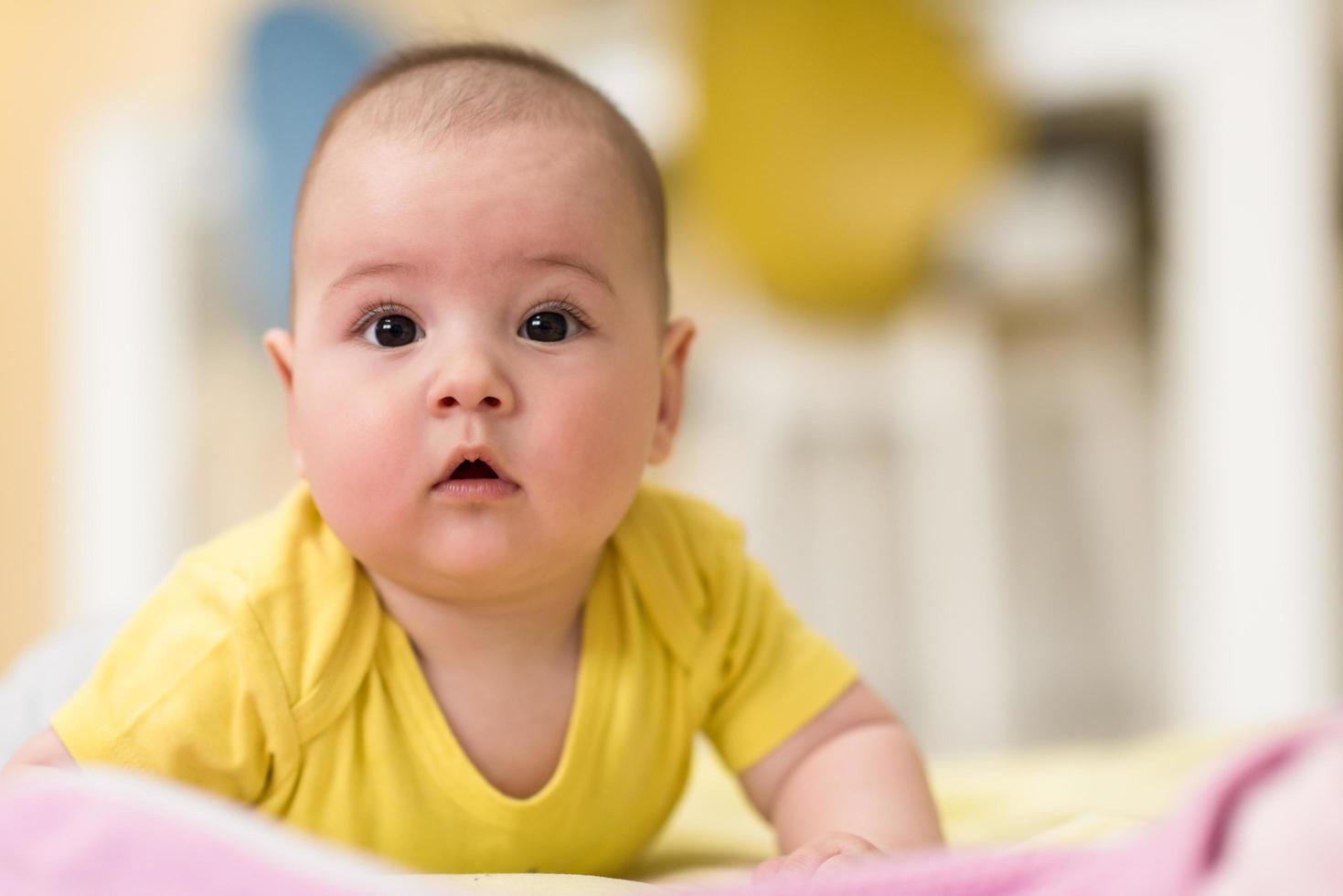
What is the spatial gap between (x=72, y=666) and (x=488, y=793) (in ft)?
1.06

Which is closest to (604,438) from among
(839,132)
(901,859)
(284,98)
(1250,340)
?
(901,859)

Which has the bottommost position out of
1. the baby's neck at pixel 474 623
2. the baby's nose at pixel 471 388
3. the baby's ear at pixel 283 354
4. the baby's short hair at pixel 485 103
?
the baby's neck at pixel 474 623

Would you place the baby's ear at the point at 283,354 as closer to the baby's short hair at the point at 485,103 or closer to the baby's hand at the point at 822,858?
→ the baby's short hair at the point at 485,103

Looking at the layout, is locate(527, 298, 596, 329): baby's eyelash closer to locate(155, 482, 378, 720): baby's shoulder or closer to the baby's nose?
the baby's nose

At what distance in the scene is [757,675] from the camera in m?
0.83

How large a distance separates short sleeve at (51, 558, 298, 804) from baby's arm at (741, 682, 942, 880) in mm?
268

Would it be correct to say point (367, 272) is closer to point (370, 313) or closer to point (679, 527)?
point (370, 313)

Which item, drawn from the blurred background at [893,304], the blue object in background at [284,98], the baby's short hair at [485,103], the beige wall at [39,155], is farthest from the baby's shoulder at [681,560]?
the beige wall at [39,155]

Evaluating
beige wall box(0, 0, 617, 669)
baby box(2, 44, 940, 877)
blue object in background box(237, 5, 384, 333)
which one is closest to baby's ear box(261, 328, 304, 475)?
baby box(2, 44, 940, 877)

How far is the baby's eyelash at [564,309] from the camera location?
689mm

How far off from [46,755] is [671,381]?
0.36m

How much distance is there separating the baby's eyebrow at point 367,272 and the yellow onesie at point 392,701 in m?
0.13

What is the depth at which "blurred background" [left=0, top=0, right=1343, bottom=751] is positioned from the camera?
1.78m

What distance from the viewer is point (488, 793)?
715 mm
